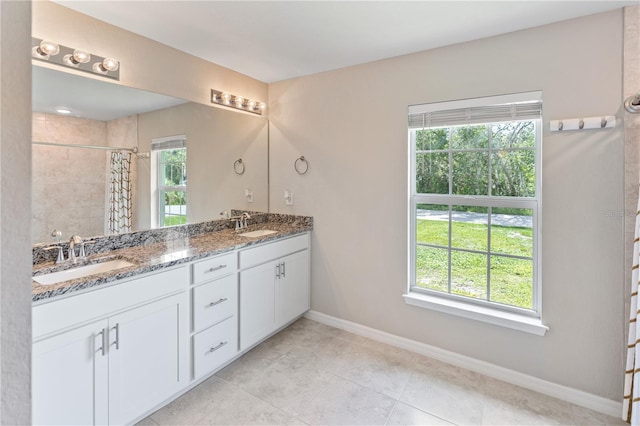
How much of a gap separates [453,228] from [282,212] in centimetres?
166

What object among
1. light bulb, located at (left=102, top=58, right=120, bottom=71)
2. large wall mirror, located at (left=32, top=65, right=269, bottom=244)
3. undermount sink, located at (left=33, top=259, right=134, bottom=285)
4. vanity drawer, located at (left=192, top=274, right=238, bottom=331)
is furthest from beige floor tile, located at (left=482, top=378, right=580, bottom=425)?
light bulb, located at (left=102, top=58, right=120, bottom=71)

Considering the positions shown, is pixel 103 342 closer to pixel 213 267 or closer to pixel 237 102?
pixel 213 267

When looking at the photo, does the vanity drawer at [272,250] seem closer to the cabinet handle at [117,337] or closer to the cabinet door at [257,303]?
the cabinet door at [257,303]

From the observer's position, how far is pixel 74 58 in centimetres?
184

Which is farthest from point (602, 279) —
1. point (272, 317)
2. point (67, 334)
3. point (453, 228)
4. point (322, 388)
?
point (67, 334)

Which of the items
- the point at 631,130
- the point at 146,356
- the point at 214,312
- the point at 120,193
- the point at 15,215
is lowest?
the point at 146,356

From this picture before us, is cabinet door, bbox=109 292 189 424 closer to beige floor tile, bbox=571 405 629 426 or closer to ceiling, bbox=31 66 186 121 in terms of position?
ceiling, bbox=31 66 186 121

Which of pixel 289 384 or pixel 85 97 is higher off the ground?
pixel 85 97

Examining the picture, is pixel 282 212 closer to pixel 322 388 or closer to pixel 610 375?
pixel 322 388

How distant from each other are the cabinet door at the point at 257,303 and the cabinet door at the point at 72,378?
0.94 metres

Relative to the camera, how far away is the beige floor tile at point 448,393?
1.86 m

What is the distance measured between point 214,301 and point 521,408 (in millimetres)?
2059

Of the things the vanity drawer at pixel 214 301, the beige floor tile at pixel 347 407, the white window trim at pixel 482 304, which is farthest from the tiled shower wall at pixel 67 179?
the white window trim at pixel 482 304

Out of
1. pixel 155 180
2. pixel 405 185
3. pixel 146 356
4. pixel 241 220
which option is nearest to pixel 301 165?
pixel 241 220
